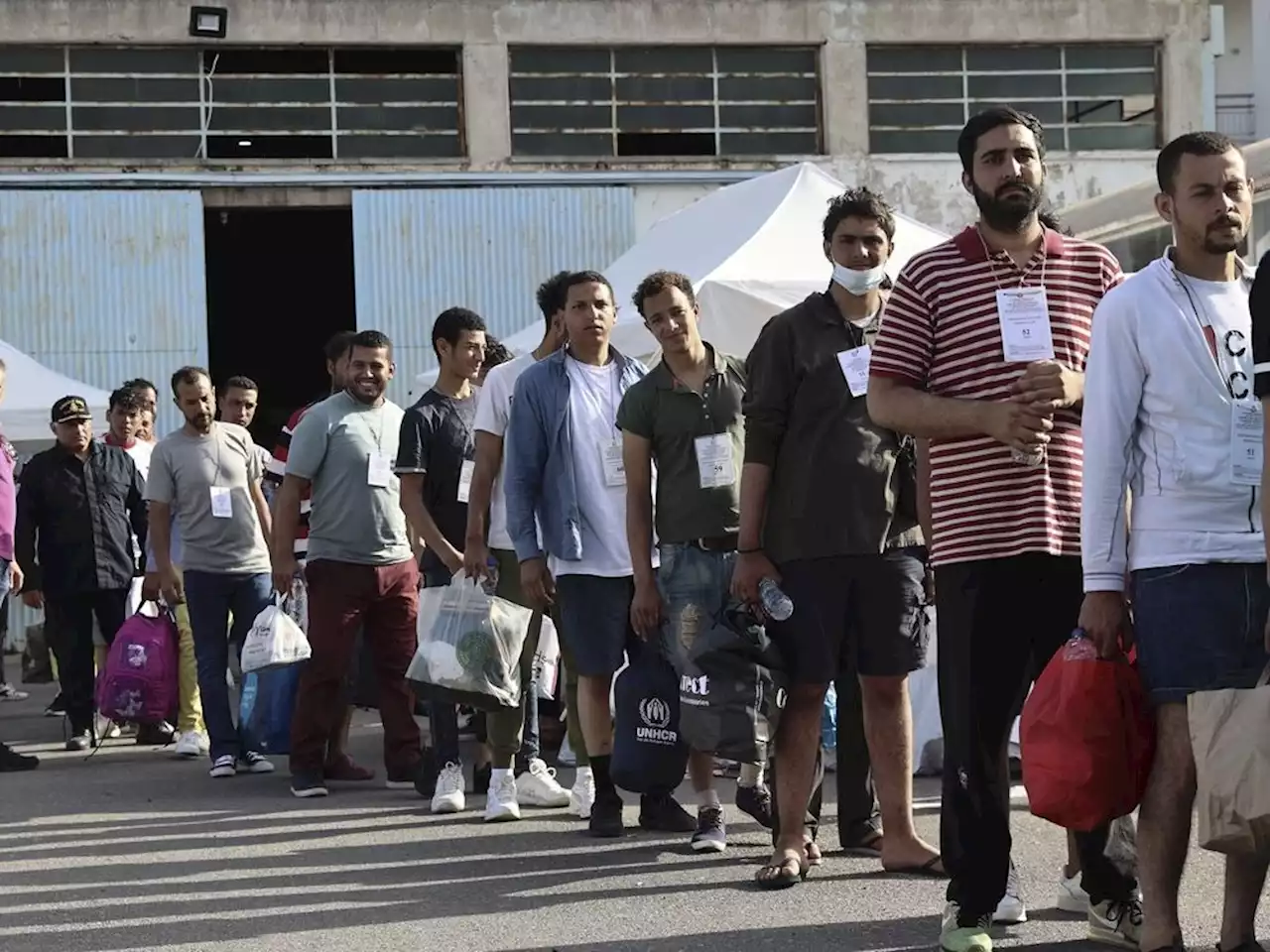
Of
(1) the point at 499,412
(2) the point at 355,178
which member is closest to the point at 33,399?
(2) the point at 355,178

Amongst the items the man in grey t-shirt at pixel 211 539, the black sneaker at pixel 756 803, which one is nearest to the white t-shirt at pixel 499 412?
the black sneaker at pixel 756 803

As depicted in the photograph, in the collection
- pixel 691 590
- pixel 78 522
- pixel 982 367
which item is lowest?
pixel 691 590

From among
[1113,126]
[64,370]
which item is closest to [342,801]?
[64,370]

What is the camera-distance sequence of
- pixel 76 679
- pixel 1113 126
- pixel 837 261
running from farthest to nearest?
1. pixel 1113 126
2. pixel 76 679
3. pixel 837 261

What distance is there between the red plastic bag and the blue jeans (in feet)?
20.2

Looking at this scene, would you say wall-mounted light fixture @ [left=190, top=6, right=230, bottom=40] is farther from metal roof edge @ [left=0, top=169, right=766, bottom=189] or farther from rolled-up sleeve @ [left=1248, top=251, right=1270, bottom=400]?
rolled-up sleeve @ [left=1248, top=251, right=1270, bottom=400]

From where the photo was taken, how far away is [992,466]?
5.21 meters

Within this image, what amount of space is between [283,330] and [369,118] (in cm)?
856

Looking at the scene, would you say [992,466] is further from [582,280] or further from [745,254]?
[745,254]

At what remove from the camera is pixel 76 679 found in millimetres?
11820

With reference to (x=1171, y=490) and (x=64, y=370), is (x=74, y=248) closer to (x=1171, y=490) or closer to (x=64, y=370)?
(x=64, y=370)

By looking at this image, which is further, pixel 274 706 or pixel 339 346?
pixel 339 346

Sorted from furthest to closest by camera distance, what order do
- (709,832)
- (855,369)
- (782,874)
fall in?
(709,832) → (855,369) → (782,874)

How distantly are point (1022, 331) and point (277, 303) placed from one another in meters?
25.2
